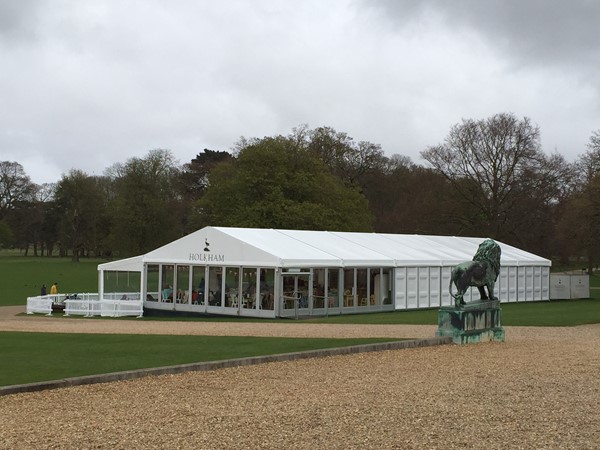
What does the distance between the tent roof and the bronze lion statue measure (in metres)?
9.58

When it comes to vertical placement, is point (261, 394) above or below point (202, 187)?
below

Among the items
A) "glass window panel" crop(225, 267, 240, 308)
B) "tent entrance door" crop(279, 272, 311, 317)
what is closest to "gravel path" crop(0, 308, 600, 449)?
"tent entrance door" crop(279, 272, 311, 317)

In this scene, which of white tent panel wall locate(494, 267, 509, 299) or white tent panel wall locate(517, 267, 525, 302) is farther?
white tent panel wall locate(517, 267, 525, 302)

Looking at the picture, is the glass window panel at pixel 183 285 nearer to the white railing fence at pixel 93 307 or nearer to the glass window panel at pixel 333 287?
the white railing fence at pixel 93 307

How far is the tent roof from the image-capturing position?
1067 inches

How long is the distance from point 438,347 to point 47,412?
30.2ft

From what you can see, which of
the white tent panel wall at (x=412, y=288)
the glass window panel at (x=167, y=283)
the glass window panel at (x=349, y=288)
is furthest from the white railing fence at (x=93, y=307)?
the white tent panel wall at (x=412, y=288)

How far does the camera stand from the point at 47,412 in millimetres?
8828

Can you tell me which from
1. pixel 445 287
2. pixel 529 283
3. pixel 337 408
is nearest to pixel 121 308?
pixel 445 287

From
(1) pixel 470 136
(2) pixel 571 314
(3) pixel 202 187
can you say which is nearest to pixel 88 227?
(3) pixel 202 187

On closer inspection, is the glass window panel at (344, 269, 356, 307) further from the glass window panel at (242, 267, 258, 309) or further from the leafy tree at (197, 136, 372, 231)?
the leafy tree at (197, 136, 372, 231)

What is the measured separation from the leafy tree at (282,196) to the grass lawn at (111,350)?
29.9 m

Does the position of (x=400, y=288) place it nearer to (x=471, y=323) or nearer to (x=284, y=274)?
(x=284, y=274)

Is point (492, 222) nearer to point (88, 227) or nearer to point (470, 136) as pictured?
point (470, 136)
